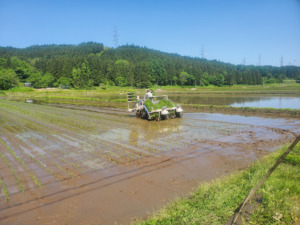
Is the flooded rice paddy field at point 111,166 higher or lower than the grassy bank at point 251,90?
Answer: lower

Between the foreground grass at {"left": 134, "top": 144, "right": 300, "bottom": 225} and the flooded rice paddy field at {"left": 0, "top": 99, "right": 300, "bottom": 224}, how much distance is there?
0.54 m

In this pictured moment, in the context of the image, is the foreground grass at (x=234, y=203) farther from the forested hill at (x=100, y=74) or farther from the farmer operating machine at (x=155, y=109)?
the forested hill at (x=100, y=74)

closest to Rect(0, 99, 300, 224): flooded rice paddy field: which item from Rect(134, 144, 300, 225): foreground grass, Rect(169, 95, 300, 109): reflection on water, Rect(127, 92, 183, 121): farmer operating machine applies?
Rect(134, 144, 300, 225): foreground grass

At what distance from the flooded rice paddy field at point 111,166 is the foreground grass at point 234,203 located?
54 cm

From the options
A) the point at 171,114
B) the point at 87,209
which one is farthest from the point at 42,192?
the point at 171,114

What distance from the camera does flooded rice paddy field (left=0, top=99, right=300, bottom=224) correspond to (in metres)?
4.18

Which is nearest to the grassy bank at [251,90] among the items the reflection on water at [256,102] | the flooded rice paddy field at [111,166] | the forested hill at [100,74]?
the reflection on water at [256,102]

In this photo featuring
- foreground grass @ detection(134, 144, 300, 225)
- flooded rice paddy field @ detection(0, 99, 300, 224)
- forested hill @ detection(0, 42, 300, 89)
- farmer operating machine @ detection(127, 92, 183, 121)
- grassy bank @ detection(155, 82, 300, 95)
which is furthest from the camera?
forested hill @ detection(0, 42, 300, 89)

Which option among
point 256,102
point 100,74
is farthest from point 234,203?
point 100,74

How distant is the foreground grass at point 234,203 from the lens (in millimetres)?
3381

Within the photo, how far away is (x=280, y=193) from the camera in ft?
12.8

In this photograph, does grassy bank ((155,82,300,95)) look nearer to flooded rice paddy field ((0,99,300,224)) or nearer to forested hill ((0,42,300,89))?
forested hill ((0,42,300,89))

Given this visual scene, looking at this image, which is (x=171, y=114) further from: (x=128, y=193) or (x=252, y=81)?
(x=252, y=81)

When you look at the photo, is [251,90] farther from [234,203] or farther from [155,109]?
[234,203]
